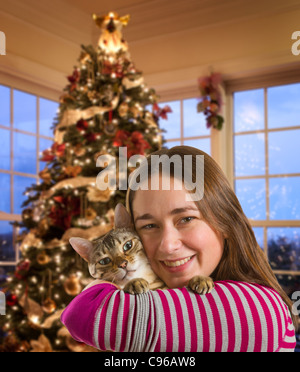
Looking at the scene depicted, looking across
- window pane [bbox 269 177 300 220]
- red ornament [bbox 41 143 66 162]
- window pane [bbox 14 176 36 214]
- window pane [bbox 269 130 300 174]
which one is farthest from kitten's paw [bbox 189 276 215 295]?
window pane [bbox 14 176 36 214]

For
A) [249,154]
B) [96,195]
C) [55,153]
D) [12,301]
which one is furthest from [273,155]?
[12,301]

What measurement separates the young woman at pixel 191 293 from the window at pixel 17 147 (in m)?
1.05

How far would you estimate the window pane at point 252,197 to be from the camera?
0.93 metres

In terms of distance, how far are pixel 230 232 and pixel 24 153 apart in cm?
132

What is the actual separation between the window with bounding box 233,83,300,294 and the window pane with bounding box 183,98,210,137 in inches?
6.8

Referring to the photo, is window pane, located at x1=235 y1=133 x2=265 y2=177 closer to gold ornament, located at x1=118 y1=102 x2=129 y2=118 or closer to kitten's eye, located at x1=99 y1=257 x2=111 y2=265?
gold ornament, located at x1=118 y1=102 x2=129 y2=118

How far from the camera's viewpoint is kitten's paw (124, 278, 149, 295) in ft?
1.97

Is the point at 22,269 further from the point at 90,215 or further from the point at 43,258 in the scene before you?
the point at 90,215

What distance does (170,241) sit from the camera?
639 millimetres

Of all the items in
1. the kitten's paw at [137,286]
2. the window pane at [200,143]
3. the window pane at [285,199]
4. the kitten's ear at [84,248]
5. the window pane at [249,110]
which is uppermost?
the window pane at [249,110]

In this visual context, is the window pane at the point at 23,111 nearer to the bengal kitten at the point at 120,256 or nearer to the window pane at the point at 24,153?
the window pane at the point at 24,153

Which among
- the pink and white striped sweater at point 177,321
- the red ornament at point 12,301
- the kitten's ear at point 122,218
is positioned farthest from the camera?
the red ornament at point 12,301

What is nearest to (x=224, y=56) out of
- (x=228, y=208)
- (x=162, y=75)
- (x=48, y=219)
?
(x=162, y=75)

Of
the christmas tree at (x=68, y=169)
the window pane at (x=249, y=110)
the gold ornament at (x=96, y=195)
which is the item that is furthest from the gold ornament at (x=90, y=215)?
the window pane at (x=249, y=110)
